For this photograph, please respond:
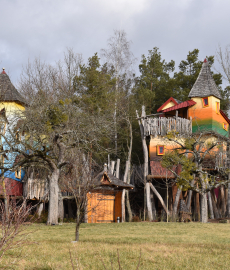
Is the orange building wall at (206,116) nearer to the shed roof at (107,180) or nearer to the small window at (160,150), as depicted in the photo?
the small window at (160,150)

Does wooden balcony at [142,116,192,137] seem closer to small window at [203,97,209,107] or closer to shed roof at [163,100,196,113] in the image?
shed roof at [163,100,196,113]

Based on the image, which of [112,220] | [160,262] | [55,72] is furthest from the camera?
[55,72]

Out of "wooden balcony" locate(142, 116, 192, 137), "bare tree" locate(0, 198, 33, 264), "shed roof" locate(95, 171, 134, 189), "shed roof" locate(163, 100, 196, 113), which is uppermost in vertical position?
"shed roof" locate(163, 100, 196, 113)

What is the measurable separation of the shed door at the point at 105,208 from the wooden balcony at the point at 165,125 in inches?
210

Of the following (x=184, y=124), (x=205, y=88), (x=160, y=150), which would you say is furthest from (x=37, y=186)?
(x=205, y=88)

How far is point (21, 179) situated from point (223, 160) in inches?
572

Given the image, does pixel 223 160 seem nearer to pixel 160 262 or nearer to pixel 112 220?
pixel 112 220

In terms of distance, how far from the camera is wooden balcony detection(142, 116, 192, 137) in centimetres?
2441

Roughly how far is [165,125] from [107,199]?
6627 mm

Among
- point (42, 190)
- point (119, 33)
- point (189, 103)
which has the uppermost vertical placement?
point (119, 33)

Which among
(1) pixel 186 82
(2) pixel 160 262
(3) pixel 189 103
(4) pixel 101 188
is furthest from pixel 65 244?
(1) pixel 186 82

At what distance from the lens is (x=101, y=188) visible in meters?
22.3

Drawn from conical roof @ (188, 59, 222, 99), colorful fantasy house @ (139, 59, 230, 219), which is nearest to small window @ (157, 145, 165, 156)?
colorful fantasy house @ (139, 59, 230, 219)

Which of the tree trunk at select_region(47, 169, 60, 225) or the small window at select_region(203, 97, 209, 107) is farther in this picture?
the small window at select_region(203, 97, 209, 107)
